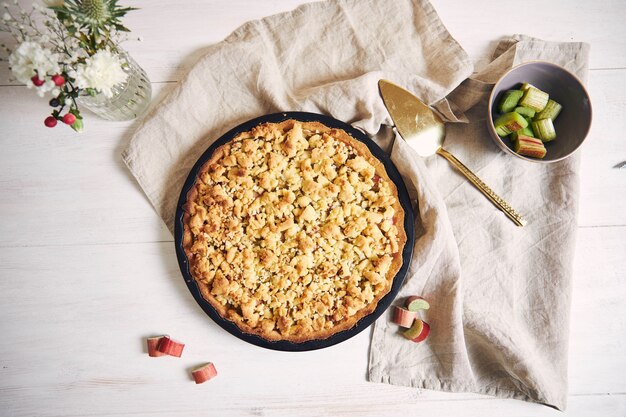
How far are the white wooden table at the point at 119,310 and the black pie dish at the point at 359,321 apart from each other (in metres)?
0.23

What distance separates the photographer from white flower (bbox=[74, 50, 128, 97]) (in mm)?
1538

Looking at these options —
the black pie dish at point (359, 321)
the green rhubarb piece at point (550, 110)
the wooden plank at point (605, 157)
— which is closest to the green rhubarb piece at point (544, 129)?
the green rhubarb piece at point (550, 110)

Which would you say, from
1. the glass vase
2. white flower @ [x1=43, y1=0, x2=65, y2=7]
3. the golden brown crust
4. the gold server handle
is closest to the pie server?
the gold server handle

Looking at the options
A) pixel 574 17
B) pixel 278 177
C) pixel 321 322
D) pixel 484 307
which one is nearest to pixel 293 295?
pixel 321 322

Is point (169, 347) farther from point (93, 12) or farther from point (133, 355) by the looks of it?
point (93, 12)

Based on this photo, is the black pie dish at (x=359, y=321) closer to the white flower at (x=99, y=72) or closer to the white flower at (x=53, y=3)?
the white flower at (x=99, y=72)

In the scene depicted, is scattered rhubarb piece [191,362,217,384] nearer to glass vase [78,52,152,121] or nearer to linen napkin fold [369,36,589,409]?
linen napkin fold [369,36,589,409]

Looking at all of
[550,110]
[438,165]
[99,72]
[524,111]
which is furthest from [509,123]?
[99,72]

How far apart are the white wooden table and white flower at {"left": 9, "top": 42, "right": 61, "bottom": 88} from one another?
56 cm

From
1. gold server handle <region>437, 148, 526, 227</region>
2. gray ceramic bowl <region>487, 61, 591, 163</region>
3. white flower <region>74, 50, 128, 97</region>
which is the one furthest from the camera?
gold server handle <region>437, 148, 526, 227</region>

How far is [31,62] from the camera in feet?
4.85

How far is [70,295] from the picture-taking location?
2.04 meters

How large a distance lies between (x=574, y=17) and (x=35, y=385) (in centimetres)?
298

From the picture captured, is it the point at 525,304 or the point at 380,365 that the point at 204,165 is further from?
the point at 525,304
